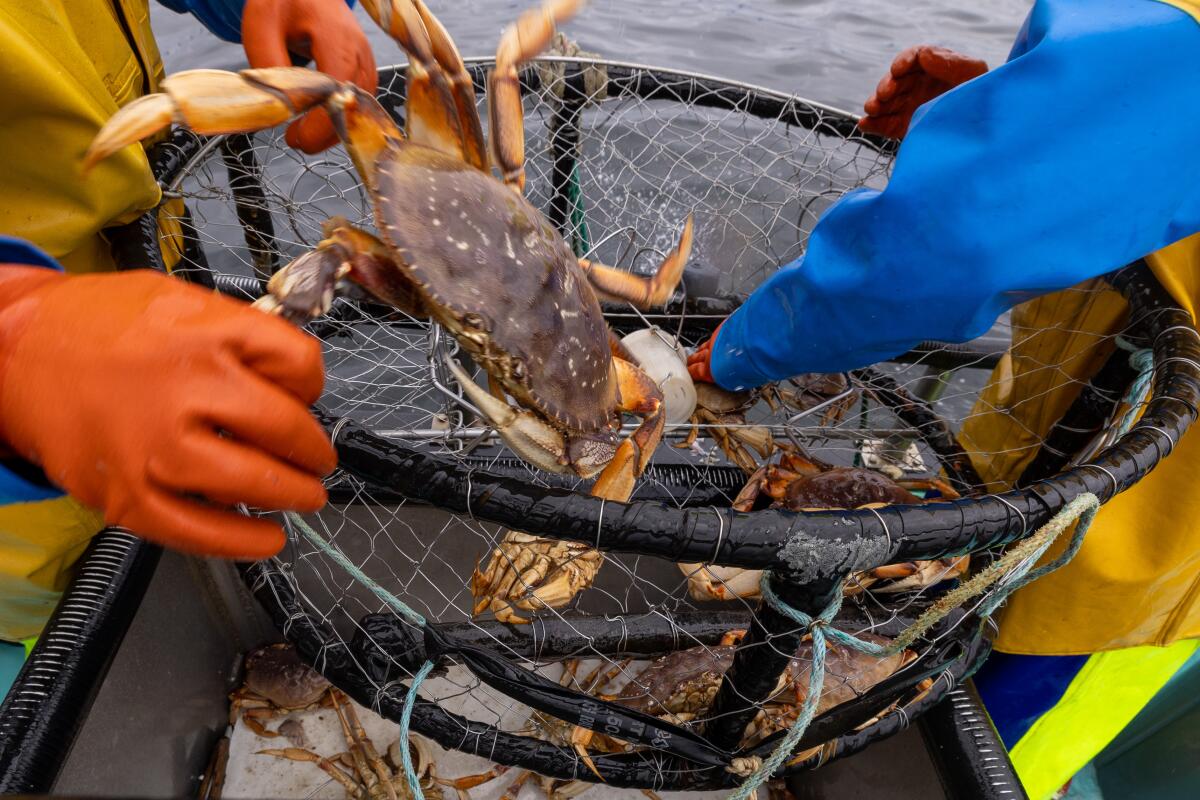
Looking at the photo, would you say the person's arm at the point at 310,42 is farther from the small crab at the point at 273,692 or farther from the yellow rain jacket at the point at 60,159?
the small crab at the point at 273,692

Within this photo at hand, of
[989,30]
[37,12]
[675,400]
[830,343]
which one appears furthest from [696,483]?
[989,30]

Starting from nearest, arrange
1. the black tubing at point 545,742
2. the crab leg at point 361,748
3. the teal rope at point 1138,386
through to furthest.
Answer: the teal rope at point 1138,386, the black tubing at point 545,742, the crab leg at point 361,748

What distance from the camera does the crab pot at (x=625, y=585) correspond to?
1.02 metres

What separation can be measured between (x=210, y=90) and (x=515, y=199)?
707 millimetres

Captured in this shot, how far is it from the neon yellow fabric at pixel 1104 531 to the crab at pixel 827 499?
0.24 m

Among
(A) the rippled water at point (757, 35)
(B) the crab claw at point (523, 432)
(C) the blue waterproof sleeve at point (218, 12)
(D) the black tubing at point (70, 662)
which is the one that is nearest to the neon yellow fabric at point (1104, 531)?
(B) the crab claw at point (523, 432)

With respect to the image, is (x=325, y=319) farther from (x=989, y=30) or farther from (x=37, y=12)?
Answer: (x=989, y=30)

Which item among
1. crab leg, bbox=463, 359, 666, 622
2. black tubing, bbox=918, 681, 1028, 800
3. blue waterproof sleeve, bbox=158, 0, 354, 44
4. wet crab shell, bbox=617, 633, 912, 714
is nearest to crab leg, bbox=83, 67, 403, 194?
crab leg, bbox=463, 359, 666, 622

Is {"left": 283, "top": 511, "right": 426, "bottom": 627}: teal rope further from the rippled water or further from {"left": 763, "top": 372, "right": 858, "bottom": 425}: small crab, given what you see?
the rippled water

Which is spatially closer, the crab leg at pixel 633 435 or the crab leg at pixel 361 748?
the crab leg at pixel 633 435

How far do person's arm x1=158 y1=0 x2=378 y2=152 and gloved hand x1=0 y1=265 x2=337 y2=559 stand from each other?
0.96m

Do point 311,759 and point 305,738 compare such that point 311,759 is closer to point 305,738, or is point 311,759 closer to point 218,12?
point 305,738

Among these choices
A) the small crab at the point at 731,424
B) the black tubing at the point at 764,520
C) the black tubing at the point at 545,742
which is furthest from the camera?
the small crab at the point at 731,424

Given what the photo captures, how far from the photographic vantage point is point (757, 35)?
25.5 feet
